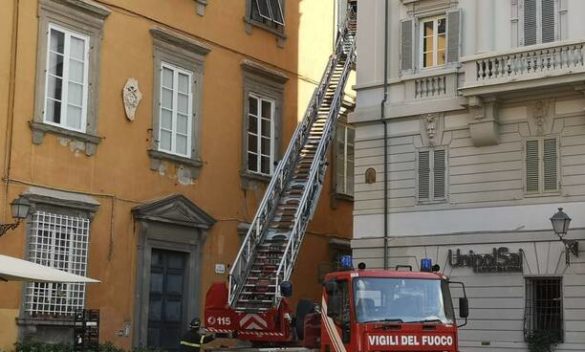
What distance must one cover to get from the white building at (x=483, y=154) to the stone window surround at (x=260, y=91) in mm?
3560

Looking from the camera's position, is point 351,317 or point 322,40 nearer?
point 351,317

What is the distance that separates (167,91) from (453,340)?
11415mm

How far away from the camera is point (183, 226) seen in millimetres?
23453

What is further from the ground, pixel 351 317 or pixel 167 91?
pixel 167 91

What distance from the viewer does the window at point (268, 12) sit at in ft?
86.5

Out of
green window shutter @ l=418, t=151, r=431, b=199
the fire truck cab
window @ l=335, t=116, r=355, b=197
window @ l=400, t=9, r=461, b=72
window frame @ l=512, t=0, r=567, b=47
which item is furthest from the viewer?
window @ l=335, t=116, r=355, b=197

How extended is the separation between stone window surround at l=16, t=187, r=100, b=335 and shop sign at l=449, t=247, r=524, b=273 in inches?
301

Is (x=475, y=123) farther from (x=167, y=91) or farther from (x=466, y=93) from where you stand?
(x=167, y=91)

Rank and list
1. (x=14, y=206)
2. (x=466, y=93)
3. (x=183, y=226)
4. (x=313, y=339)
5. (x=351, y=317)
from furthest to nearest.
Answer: (x=183, y=226) < (x=466, y=93) < (x=14, y=206) < (x=313, y=339) < (x=351, y=317)

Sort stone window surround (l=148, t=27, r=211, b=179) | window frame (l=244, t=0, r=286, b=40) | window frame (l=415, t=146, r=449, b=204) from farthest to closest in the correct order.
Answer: window frame (l=244, t=0, r=286, b=40) < stone window surround (l=148, t=27, r=211, b=179) < window frame (l=415, t=146, r=449, b=204)

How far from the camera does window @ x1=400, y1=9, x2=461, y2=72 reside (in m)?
22.0

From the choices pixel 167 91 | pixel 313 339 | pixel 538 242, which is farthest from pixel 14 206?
pixel 538 242

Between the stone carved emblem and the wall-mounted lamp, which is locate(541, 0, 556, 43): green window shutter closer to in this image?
the stone carved emblem

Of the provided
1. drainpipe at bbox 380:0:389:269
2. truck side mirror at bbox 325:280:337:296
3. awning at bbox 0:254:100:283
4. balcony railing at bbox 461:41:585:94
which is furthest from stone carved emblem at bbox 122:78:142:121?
truck side mirror at bbox 325:280:337:296
